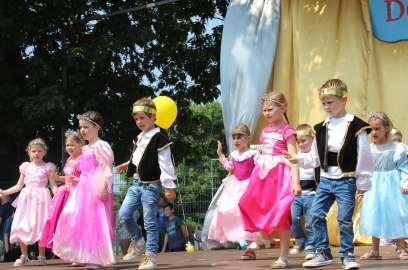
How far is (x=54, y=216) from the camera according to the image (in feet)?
31.4

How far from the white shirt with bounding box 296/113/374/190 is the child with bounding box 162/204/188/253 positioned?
6.01 m

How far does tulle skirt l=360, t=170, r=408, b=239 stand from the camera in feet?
29.3

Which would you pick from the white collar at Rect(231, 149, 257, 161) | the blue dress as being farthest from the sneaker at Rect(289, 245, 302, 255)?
the white collar at Rect(231, 149, 257, 161)

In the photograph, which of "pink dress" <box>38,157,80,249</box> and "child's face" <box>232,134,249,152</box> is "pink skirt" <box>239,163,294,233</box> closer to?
"child's face" <box>232,134,249,152</box>

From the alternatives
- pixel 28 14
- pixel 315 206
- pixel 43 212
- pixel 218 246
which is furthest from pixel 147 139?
pixel 28 14

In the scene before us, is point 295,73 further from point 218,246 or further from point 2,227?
point 2,227

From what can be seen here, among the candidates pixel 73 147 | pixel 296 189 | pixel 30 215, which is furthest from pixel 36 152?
pixel 296 189

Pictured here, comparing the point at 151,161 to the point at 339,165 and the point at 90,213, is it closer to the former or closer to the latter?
the point at 90,213

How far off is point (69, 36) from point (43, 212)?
214 inches

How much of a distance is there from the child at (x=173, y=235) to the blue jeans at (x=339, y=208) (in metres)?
5.85

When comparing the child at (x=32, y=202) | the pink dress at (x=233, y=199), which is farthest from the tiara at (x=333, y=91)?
the child at (x=32, y=202)

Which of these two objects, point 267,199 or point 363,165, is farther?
point 267,199

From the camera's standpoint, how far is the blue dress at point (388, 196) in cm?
895

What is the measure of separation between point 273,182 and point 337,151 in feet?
3.59
